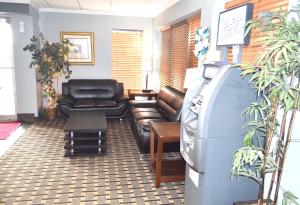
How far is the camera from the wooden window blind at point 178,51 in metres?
4.08

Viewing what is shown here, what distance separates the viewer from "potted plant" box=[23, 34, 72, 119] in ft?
16.4

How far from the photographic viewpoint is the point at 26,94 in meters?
5.16

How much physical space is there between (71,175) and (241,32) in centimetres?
243

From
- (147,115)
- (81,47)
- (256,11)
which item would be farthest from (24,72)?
(256,11)

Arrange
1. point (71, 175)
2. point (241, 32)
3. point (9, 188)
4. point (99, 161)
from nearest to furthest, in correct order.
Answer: point (241, 32) < point (9, 188) < point (71, 175) < point (99, 161)

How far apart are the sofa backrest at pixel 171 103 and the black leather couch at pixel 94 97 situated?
0.98 metres

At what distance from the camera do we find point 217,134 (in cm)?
160

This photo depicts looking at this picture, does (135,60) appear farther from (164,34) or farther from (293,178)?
(293,178)

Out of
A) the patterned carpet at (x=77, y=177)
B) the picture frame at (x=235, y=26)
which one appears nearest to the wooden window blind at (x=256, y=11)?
the picture frame at (x=235, y=26)

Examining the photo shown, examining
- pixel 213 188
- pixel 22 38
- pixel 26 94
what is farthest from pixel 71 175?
pixel 22 38

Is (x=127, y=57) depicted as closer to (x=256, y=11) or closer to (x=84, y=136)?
(x=84, y=136)

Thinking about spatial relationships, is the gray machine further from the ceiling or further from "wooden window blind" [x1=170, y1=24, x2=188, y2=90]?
the ceiling

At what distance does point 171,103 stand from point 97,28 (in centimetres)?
308

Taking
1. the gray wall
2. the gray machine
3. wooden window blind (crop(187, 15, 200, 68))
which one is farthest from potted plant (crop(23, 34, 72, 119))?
the gray machine
